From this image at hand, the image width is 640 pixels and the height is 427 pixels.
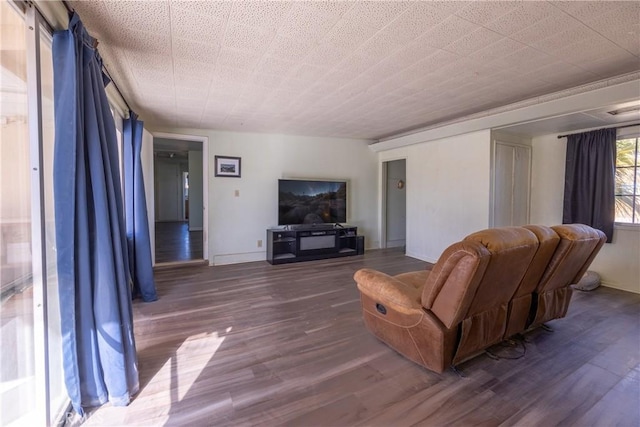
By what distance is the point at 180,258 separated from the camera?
5184 millimetres

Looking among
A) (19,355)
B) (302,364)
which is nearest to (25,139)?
(19,355)

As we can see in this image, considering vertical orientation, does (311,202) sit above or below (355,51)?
below

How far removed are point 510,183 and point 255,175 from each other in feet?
13.4

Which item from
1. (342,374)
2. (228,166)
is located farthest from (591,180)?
(228,166)

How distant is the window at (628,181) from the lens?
11.9 ft

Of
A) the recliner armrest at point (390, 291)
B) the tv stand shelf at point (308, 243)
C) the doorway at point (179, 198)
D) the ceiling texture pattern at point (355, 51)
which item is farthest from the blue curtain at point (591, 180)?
the doorway at point (179, 198)

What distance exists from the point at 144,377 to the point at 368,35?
2766mm

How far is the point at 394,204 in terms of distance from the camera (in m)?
6.58

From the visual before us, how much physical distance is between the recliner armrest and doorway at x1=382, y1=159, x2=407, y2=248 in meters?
4.12

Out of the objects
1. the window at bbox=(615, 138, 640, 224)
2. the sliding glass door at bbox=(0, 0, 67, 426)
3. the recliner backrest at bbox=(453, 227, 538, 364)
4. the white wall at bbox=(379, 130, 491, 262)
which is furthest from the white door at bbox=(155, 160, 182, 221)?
the window at bbox=(615, 138, 640, 224)

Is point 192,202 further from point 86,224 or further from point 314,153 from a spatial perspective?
point 86,224

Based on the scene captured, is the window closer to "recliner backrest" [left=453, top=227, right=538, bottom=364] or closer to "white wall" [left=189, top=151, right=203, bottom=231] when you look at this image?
"recliner backrest" [left=453, top=227, right=538, bottom=364]

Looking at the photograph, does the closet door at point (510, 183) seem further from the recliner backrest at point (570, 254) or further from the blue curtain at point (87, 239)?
the blue curtain at point (87, 239)

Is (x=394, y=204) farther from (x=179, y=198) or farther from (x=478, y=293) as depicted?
(x=179, y=198)
